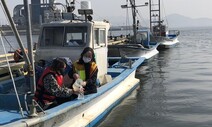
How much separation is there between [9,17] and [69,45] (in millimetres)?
3678

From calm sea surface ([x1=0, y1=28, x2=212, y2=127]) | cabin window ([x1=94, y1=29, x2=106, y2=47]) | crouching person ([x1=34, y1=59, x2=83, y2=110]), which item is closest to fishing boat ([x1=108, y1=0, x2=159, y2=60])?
calm sea surface ([x1=0, y1=28, x2=212, y2=127])

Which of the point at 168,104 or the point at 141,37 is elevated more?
the point at 141,37

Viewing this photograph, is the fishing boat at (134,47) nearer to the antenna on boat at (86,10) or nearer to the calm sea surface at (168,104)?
the calm sea surface at (168,104)

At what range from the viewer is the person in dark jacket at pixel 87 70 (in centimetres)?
816

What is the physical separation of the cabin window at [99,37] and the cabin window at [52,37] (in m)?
0.98

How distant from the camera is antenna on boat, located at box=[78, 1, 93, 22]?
958 centimetres

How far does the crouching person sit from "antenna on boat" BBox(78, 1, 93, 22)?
303cm

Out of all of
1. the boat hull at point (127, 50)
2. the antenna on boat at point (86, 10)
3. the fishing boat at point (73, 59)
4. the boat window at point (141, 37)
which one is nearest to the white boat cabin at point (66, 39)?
the fishing boat at point (73, 59)

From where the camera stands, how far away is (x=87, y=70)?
27.2 ft

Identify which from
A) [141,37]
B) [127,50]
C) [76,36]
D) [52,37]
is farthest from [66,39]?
[141,37]

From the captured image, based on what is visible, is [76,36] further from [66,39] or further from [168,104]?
[168,104]

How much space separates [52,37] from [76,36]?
0.71 meters

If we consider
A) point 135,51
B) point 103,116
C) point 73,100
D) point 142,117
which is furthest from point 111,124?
point 135,51

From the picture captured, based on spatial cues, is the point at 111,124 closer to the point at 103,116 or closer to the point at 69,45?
the point at 103,116
